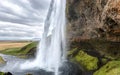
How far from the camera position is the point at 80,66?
174 ft

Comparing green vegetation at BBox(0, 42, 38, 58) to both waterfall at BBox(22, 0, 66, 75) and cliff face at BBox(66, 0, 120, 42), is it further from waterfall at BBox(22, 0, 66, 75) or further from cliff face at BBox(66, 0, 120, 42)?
cliff face at BBox(66, 0, 120, 42)

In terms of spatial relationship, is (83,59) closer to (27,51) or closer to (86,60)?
(86,60)

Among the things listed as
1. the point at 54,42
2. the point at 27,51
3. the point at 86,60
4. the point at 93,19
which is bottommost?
the point at 27,51

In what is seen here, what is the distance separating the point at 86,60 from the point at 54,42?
625 inches

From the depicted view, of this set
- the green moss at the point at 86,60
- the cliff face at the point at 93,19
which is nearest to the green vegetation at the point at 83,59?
the green moss at the point at 86,60

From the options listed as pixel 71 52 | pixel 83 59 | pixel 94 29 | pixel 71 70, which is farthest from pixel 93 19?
pixel 71 70

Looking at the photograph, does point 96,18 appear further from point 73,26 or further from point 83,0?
point 73,26

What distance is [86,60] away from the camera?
55844 millimetres

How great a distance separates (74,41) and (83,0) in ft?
43.3

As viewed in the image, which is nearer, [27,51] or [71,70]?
[71,70]

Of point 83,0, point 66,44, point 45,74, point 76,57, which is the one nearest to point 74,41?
point 66,44

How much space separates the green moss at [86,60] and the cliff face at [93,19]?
17.0 feet

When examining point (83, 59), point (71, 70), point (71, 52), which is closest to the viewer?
point (71, 70)

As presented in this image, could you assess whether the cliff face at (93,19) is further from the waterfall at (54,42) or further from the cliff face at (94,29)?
the waterfall at (54,42)
